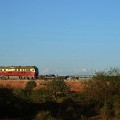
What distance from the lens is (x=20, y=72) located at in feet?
312

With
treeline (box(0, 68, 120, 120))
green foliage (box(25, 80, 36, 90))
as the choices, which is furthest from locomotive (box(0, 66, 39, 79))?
treeline (box(0, 68, 120, 120))

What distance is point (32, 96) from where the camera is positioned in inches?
1977

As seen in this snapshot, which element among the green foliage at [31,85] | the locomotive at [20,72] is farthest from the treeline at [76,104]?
the locomotive at [20,72]

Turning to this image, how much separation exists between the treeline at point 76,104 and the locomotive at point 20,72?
Answer: 138 feet

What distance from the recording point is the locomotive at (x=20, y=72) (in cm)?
9469

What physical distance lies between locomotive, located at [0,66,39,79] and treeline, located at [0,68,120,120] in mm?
42124

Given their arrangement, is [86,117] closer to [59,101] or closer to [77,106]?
[77,106]

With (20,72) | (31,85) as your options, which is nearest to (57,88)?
(31,85)

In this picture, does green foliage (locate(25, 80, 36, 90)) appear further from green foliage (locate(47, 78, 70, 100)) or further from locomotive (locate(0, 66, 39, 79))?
locomotive (locate(0, 66, 39, 79))

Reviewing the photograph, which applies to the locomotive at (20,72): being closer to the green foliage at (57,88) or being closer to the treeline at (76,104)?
the green foliage at (57,88)

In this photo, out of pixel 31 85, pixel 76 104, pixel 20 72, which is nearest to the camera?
pixel 76 104

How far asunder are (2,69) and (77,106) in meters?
56.1

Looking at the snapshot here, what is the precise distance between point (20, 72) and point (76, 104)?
51107 mm

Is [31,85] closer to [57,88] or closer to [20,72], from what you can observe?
[57,88]
